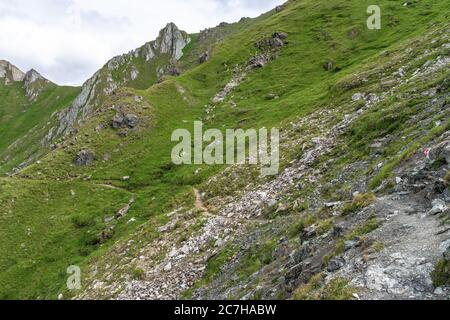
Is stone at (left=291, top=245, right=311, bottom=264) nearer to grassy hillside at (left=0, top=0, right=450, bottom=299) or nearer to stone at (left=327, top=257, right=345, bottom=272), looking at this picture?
stone at (left=327, top=257, right=345, bottom=272)

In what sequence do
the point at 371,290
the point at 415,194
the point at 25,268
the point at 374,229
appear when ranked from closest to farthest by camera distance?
1. the point at 371,290
2. the point at 374,229
3. the point at 415,194
4. the point at 25,268

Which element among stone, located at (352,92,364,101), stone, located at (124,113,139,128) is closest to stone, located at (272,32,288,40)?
stone, located at (124,113,139,128)

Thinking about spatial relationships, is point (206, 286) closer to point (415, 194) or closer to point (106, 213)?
point (415, 194)

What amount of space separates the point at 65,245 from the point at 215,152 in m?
26.8

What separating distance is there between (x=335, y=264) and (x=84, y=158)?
71.6m

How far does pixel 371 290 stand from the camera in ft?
42.9

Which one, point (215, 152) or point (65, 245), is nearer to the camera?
point (65, 245)

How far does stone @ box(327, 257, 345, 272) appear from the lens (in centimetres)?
1546

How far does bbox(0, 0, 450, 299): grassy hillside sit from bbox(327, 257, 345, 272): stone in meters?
8.79

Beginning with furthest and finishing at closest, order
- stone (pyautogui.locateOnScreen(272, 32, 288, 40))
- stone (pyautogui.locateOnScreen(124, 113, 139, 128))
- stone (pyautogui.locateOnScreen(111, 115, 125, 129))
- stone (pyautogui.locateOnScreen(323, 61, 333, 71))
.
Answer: stone (pyautogui.locateOnScreen(272, 32, 288, 40))
stone (pyautogui.locateOnScreen(323, 61, 333, 71))
stone (pyautogui.locateOnScreen(124, 113, 139, 128))
stone (pyautogui.locateOnScreen(111, 115, 125, 129))

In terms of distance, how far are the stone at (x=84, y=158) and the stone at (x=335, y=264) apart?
70.1m

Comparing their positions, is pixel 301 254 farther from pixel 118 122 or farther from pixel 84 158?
pixel 118 122

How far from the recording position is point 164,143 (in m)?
82.1

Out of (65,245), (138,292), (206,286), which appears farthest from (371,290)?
(65,245)
